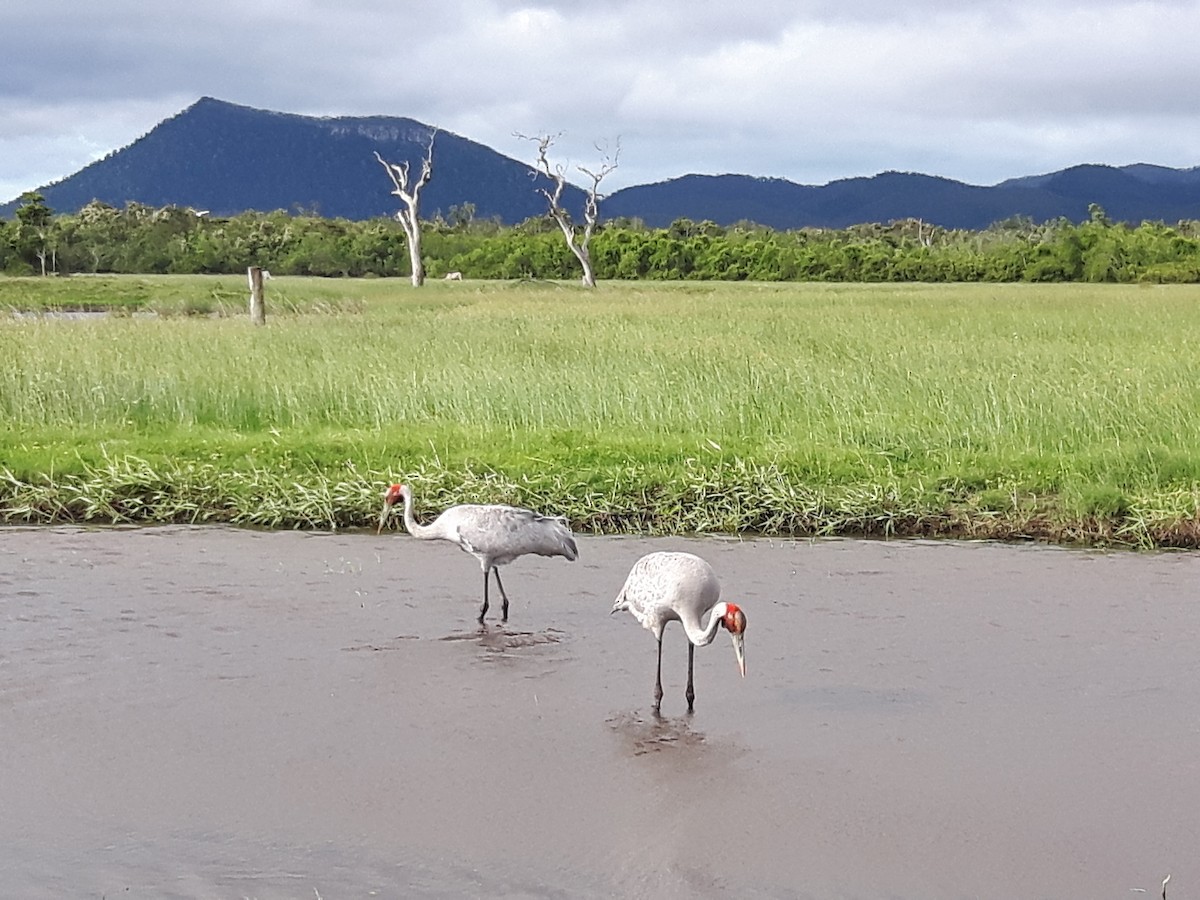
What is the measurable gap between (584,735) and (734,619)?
2.76 ft

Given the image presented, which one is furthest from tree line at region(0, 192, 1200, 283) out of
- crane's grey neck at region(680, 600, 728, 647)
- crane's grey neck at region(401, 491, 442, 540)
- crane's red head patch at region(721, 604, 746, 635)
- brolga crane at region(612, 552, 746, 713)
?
crane's red head patch at region(721, 604, 746, 635)

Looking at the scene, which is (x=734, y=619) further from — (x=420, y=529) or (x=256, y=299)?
(x=256, y=299)

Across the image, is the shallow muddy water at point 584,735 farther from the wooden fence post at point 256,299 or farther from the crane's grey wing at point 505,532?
the wooden fence post at point 256,299

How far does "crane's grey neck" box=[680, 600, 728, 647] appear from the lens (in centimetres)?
612

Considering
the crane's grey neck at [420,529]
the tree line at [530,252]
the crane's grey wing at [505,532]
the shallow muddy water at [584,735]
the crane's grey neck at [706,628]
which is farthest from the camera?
the tree line at [530,252]

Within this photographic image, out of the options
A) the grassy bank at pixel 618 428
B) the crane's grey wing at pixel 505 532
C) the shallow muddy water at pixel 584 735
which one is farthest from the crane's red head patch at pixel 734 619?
the grassy bank at pixel 618 428

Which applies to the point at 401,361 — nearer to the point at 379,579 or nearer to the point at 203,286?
the point at 379,579

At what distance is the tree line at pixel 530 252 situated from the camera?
64250mm

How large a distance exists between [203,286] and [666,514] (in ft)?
126

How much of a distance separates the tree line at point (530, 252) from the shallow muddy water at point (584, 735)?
5467cm

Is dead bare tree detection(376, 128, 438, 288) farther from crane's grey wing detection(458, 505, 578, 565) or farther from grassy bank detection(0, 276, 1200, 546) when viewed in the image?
crane's grey wing detection(458, 505, 578, 565)

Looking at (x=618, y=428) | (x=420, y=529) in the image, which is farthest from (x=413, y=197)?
(x=420, y=529)

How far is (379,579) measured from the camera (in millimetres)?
8875

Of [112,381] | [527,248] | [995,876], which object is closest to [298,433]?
[112,381]
